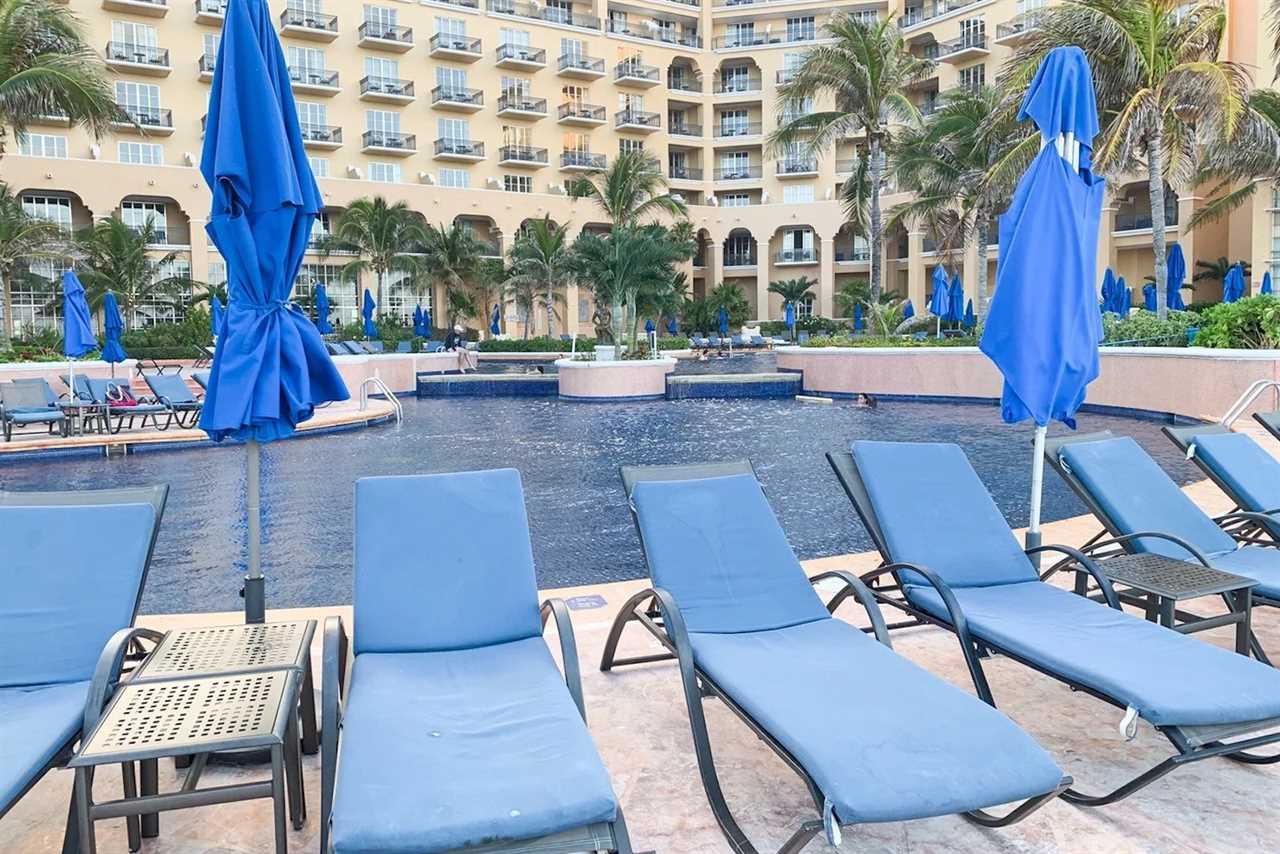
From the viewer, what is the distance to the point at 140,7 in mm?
36312

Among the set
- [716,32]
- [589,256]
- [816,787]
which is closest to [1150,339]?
[589,256]

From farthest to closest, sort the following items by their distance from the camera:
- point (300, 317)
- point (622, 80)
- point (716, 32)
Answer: point (716, 32)
point (622, 80)
point (300, 317)

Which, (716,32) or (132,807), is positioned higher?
(716,32)

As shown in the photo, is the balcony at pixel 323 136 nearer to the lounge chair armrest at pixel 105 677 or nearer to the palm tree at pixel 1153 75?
the palm tree at pixel 1153 75

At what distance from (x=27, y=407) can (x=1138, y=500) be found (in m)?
12.3

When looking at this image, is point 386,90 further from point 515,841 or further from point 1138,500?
point 515,841

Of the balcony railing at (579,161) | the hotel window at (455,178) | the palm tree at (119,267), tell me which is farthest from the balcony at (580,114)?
the palm tree at (119,267)

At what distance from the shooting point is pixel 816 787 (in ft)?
7.68

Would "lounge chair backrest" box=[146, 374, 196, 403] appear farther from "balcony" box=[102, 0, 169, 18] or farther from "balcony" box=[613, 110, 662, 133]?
"balcony" box=[613, 110, 662, 133]

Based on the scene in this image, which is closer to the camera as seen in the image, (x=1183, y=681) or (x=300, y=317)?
(x=1183, y=681)

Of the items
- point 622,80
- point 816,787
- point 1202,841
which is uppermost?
point 622,80

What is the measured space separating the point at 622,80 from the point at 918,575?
151ft

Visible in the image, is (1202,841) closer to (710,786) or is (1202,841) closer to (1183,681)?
(1183,681)

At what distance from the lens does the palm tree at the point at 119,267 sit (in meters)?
30.7
